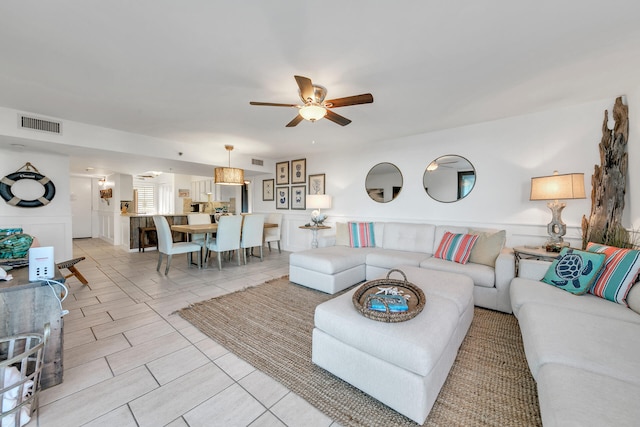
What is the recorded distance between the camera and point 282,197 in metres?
6.20

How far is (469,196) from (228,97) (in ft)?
11.4

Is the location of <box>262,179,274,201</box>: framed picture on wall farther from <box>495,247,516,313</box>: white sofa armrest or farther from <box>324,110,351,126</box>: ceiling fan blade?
<box>495,247,516,313</box>: white sofa armrest

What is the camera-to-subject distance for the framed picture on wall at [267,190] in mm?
6469

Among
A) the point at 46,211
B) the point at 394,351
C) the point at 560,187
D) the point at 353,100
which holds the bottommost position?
the point at 394,351

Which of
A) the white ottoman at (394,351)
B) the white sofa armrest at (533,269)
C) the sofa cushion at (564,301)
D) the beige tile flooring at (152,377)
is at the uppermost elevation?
the white sofa armrest at (533,269)

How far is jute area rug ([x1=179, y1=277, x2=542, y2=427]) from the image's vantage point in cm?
134

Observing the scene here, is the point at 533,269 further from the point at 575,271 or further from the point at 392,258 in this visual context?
the point at 392,258

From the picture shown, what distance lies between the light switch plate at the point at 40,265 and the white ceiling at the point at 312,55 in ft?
4.84

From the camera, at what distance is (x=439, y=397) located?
146cm

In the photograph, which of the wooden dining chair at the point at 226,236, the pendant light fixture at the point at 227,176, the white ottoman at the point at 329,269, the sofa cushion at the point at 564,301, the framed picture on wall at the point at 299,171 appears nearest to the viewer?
the sofa cushion at the point at 564,301

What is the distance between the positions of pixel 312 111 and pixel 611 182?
10.2ft

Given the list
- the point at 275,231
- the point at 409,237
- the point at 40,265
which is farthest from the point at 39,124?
the point at 409,237

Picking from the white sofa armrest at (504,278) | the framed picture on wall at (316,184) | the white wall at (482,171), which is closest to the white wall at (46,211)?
the white wall at (482,171)

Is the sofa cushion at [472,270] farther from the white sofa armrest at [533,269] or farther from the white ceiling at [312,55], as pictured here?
the white ceiling at [312,55]
